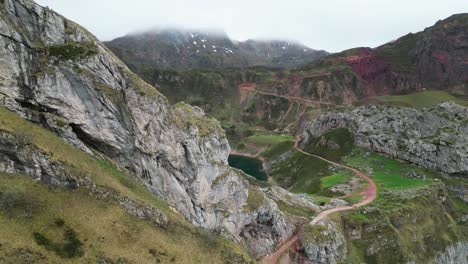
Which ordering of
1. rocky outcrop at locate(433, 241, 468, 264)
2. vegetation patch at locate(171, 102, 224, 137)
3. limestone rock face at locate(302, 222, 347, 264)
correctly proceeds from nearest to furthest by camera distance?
vegetation patch at locate(171, 102, 224, 137) < limestone rock face at locate(302, 222, 347, 264) < rocky outcrop at locate(433, 241, 468, 264)

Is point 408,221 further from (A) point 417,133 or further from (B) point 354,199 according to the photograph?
(A) point 417,133

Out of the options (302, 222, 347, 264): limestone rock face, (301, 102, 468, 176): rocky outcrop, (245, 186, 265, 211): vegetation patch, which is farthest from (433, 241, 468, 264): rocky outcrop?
(245, 186, 265, 211): vegetation patch

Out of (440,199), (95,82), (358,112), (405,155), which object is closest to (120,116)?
(95,82)

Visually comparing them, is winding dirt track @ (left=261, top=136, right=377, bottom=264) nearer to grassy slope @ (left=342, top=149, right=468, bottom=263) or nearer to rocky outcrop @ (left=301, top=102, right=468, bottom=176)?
grassy slope @ (left=342, top=149, right=468, bottom=263)

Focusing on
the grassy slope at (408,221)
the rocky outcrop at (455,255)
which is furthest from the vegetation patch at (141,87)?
the rocky outcrop at (455,255)

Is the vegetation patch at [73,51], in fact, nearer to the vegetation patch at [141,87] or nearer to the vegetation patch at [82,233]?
the vegetation patch at [141,87]

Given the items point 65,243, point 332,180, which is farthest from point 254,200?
point 332,180

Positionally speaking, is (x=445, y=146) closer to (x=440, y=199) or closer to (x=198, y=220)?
(x=440, y=199)
